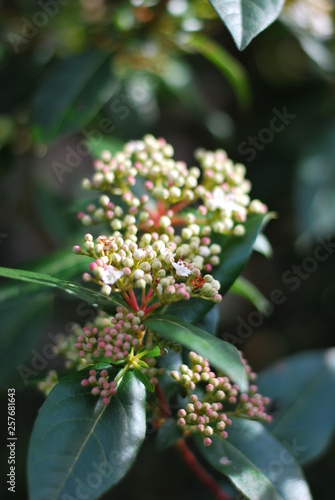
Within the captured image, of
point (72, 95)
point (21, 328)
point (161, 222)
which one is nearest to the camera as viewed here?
Answer: point (161, 222)

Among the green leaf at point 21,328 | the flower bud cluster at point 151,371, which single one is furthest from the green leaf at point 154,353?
the green leaf at point 21,328

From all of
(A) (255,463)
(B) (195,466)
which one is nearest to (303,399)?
(B) (195,466)

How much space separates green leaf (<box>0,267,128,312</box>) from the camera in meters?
1.10

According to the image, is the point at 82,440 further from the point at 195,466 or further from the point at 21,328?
the point at 21,328

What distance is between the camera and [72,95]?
203 centimetres

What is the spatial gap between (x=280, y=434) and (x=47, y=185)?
1512mm

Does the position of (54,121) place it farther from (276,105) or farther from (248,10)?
(276,105)

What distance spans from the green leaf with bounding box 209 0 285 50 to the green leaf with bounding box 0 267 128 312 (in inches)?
21.1

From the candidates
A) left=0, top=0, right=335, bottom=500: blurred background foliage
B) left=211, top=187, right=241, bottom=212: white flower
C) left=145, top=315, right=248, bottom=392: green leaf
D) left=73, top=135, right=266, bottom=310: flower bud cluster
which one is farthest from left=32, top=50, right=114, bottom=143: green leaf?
left=145, top=315, right=248, bottom=392: green leaf

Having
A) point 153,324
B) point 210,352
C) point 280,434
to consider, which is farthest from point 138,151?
point 280,434

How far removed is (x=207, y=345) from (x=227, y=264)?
37cm

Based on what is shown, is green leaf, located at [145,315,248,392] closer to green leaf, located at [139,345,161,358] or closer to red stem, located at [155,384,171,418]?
green leaf, located at [139,345,161,358]

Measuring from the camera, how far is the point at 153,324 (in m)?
1.07

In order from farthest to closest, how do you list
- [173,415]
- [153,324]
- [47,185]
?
[47,185] → [173,415] → [153,324]
